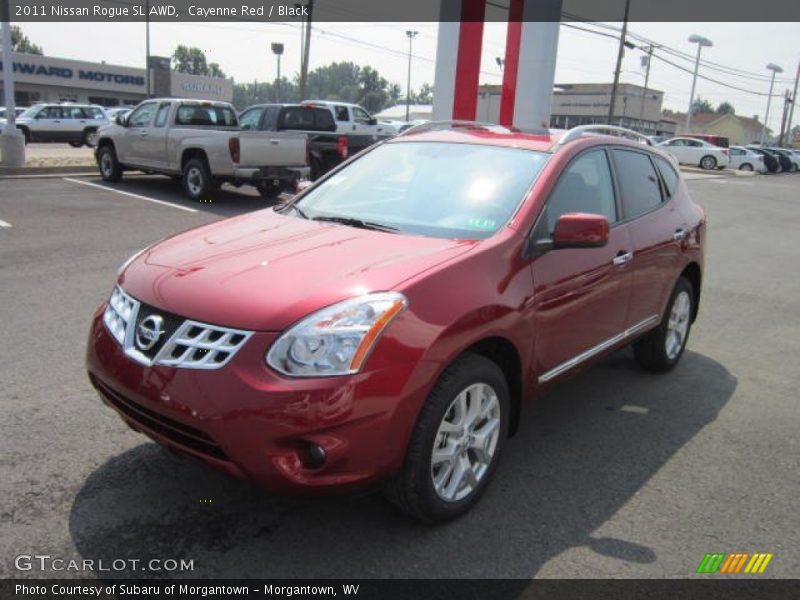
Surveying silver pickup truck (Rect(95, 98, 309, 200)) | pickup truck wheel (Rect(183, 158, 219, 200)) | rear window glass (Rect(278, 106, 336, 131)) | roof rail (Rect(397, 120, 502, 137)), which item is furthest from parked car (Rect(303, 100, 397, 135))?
roof rail (Rect(397, 120, 502, 137))

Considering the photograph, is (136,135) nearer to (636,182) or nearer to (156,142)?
(156,142)

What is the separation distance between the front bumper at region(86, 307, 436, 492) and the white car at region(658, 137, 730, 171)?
36967mm

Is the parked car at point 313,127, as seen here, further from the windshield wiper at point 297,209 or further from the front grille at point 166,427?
the front grille at point 166,427

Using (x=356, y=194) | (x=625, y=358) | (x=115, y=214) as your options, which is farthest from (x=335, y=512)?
(x=115, y=214)

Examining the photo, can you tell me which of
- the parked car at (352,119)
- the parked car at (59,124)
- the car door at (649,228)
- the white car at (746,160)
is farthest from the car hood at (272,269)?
the white car at (746,160)

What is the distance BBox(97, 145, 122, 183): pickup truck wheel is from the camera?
47.8ft

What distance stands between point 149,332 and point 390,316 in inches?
38.3

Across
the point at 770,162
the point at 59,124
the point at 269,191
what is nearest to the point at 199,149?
the point at 269,191

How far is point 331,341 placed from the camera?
101 inches

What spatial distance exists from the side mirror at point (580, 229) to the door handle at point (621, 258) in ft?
2.29

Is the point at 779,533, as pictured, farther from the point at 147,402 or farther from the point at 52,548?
the point at 52,548

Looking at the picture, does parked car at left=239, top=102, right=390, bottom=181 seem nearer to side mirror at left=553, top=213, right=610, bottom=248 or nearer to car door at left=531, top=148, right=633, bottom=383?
car door at left=531, top=148, right=633, bottom=383

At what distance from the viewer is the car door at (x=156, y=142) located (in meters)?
13.4

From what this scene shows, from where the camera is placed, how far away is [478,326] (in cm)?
293
